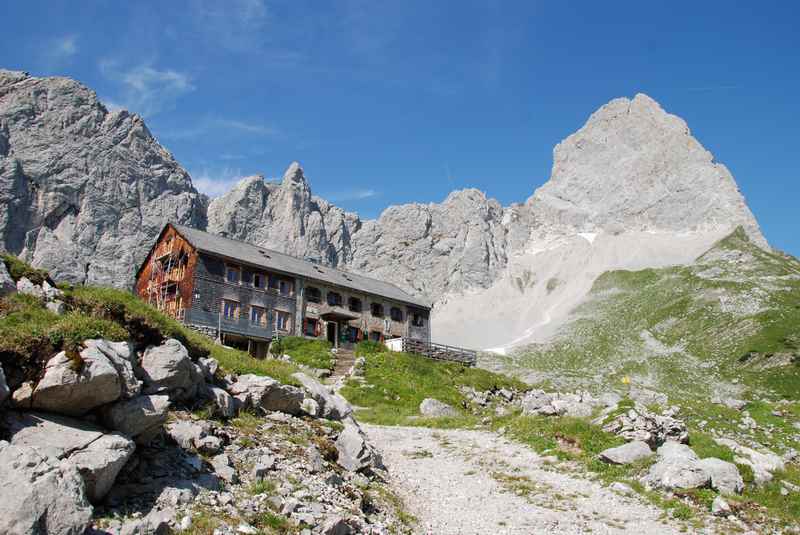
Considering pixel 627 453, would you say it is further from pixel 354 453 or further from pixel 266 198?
pixel 266 198

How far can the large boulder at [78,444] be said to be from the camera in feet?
32.1

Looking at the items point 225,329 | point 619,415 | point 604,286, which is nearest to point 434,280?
point 604,286

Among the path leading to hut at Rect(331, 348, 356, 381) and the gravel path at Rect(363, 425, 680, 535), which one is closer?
the gravel path at Rect(363, 425, 680, 535)

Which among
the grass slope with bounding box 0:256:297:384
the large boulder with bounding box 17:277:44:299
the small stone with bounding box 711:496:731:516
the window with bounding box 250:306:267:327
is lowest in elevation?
the small stone with bounding box 711:496:731:516

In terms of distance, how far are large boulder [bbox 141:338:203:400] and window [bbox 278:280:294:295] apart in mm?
40546

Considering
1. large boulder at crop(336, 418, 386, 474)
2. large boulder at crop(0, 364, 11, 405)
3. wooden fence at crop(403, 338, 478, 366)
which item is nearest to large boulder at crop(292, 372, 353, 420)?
large boulder at crop(336, 418, 386, 474)

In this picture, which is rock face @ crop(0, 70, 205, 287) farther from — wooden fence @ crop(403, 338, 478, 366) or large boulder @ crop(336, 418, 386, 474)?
large boulder @ crop(336, 418, 386, 474)

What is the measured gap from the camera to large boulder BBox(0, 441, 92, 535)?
7855 mm

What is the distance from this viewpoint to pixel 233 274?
52531mm

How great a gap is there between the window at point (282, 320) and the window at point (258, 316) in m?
1.31

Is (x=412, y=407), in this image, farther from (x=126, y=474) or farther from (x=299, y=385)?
(x=126, y=474)

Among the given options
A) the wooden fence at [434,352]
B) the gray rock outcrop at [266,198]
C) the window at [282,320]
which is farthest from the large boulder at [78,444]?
the gray rock outcrop at [266,198]

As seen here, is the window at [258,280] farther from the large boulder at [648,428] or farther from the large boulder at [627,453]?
the large boulder at [627,453]

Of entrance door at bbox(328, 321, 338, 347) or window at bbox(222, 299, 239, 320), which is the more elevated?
window at bbox(222, 299, 239, 320)
